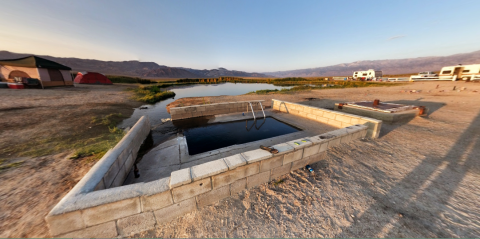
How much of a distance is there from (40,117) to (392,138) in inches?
771

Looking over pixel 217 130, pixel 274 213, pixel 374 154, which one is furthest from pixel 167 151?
pixel 374 154

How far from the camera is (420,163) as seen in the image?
4.75 m

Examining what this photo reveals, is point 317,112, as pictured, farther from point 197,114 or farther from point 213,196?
point 213,196

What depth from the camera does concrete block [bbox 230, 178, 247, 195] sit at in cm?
344

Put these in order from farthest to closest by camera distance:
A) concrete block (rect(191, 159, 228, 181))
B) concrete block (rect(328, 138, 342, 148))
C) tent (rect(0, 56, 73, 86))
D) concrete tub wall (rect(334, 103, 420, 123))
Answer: tent (rect(0, 56, 73, 86)), concrete tub wall (rect(334, 103, 420, 123)), concrete block (rect(328, 138, 342, 148)), concrete block (rect(191, 159, 228, 181))

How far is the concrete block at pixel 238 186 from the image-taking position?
11.3 feet

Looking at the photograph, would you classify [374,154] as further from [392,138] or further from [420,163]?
[392,138]

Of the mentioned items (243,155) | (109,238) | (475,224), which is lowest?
(475,224)

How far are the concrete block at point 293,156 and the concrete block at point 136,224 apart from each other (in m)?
3.33

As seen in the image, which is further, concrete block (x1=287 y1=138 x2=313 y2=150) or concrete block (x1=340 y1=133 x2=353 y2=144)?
concrete block (x1=340 y1=133 x2=353 y2=144)

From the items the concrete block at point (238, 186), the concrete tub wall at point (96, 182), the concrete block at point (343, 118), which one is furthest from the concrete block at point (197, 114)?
the concrete block at point (343, 118)

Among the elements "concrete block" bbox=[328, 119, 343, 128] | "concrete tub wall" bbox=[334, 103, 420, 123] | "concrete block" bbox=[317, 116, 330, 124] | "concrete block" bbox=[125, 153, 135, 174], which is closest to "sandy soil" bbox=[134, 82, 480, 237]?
"concrete block" bbox=[125, 153, 135, 174]

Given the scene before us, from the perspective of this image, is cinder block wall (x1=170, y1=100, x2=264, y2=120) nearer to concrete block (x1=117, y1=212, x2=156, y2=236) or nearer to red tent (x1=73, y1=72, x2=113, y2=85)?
concrete block (x1=117, y1=212, x2=156, y2=236)

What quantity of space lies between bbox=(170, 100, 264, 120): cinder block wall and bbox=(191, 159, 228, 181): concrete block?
23.7 ft
